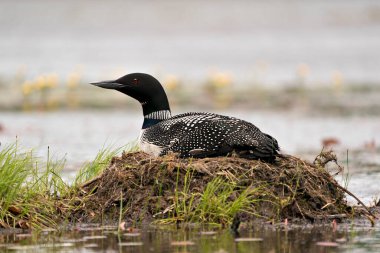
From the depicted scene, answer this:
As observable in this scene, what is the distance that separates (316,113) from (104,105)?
162 inches

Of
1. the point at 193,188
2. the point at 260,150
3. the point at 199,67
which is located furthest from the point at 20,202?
the point at 199,67

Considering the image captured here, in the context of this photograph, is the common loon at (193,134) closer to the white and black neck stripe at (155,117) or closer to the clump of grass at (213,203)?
the white and black neck stripe at (155,117)

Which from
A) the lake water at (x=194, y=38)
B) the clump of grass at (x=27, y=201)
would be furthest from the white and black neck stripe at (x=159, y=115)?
the lake water at (x=194, y=38)

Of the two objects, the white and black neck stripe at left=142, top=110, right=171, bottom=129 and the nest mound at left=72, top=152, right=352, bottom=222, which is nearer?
the nest mound at left=72, top=152, right=352, bottom=222

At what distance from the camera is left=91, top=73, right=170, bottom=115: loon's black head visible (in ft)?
29.0

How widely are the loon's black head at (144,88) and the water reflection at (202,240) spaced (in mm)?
1609

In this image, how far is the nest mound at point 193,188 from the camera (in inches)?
305

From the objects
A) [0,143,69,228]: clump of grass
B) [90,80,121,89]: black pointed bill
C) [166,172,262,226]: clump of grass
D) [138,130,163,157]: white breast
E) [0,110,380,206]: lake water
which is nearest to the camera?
[166,172,262,226]: clump of grass

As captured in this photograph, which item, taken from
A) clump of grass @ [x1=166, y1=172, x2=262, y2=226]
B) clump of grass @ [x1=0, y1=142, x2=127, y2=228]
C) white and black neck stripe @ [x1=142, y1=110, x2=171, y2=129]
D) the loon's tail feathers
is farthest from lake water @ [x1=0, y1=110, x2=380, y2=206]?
clump of grass @ [x1=166, y1=172, x2=262, y2=226]

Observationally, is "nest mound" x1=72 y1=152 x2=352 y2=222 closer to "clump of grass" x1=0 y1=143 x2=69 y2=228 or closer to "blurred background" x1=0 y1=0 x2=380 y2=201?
"clump of grass" x1=0 y1=143 x2=69 y2=228

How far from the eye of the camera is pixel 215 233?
24.0 feet

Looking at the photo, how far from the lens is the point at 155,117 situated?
29.1 feet

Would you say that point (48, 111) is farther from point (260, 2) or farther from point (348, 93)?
point (260, 2)

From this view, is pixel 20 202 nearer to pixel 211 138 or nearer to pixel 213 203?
pixel 213 203
